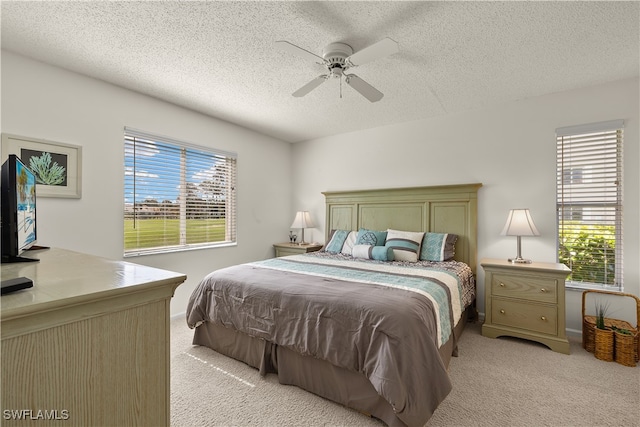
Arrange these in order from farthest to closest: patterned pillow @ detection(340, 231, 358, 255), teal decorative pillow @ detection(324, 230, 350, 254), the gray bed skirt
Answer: teal decorative pillow @ detection(324, 230, 350, 254) → patterned pillow @ detection(340, 231, 358, 255) → the gray bed skirt

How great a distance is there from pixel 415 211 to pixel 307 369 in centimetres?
248

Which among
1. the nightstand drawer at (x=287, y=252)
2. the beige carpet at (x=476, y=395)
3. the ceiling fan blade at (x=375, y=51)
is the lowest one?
the beige carpet at (x=476, y=395)

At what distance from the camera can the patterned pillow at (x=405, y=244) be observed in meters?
3.23

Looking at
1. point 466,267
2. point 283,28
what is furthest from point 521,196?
point 283,28

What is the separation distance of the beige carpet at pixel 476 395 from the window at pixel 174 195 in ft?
4.61

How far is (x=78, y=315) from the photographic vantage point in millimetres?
693

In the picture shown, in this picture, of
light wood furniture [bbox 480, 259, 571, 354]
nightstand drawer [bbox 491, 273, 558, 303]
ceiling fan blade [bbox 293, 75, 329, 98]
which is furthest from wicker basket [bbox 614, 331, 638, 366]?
ceiling fan blade [bbox 293, 75, 329, 98]

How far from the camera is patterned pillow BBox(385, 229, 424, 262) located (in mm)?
3230

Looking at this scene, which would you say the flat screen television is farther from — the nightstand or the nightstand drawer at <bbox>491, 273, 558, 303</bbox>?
the nightstand drawer at <bbox>491, 273, 558, 303</bbox>

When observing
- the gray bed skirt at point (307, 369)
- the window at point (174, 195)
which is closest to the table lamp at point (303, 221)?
the window at point (174, 195)

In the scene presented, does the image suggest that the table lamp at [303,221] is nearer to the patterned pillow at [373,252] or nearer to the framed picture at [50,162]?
the patterned pillow at [373,252]

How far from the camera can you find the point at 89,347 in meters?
0.71

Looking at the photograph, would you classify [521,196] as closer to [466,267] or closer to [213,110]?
[466,267]

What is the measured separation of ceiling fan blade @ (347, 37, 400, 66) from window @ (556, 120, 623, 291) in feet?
7.65
